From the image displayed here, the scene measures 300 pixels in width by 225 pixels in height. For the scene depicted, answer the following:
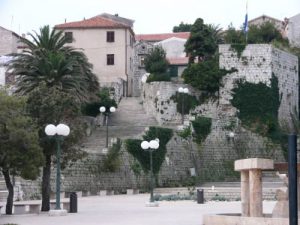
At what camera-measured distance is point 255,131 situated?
51.4 m

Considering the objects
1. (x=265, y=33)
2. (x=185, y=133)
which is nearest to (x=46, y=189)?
(x=185, y=133)

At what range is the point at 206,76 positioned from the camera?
52.4m

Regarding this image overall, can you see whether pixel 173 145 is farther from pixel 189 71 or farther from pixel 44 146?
pixel 44 146

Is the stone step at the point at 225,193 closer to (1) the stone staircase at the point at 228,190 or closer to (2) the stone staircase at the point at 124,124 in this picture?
(1) the stone staircase at the point at 228,190

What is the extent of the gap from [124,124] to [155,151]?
6.74 metres

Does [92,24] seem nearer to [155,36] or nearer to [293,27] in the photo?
[293,27]

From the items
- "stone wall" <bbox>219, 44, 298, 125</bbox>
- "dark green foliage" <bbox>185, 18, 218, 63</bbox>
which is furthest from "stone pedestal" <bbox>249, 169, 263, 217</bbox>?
"dark green foliage" <bbox>185, 18, 218, 63</bbox>

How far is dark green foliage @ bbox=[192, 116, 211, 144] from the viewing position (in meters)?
49.3

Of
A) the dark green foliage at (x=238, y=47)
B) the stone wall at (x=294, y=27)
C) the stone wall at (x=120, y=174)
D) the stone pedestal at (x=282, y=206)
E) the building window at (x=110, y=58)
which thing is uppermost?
the stone wall at (x=294, y=27)

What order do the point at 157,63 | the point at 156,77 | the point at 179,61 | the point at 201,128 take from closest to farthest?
1. the point at 201,128
2. the point at 156,77
3. the point at 157,63
4. the point at 179,61

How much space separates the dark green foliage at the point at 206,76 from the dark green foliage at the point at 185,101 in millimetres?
921

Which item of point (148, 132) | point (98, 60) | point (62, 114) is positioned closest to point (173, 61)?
point (98, 60)

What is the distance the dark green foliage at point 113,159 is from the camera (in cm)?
4275

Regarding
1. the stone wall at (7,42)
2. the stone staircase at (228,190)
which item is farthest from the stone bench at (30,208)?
the stone wall at (7,42)
